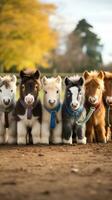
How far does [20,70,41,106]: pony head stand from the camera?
9.41m

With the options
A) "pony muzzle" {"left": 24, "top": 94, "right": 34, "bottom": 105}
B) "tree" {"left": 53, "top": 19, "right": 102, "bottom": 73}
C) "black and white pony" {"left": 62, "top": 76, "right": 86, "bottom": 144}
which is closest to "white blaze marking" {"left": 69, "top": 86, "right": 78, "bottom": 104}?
"black and white pony" {"left": 62, "top": 76, "right": 86, "bottom": 144}

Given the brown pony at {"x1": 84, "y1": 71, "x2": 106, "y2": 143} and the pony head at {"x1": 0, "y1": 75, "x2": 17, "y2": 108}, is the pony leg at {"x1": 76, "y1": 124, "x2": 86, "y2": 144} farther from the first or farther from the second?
the pony head at {"x1": 0, "y1": 75, "x2": 17, "y2": 108}

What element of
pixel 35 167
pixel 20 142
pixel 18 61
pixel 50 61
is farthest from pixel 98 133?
Answer: pixel 50 61

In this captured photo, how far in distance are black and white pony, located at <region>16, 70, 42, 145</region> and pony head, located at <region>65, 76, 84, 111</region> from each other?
0.47 m

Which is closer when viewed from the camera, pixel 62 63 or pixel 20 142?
pixel 20 142

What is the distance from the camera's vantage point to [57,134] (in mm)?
9648

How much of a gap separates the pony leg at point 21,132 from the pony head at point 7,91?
1.31 ft

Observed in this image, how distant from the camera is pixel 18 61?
3466 cm

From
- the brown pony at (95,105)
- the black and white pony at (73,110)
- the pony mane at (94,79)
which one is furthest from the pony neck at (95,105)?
the pony mane at (94,79)

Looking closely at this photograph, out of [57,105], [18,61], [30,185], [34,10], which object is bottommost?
[30,185]

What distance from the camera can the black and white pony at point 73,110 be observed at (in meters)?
9.55

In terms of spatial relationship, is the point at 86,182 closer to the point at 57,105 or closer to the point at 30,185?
the point at 30,185

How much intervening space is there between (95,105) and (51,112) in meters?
0.73

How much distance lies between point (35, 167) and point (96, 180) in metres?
1.20
